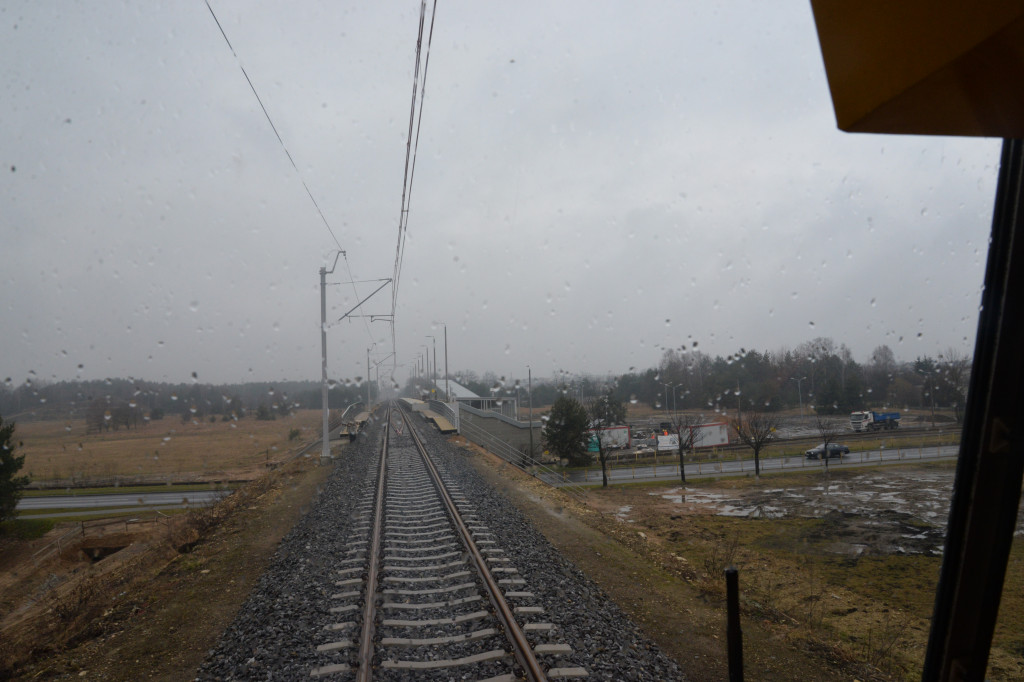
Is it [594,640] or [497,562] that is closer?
[594,640]

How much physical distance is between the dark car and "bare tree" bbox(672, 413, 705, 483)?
4428 millimetres

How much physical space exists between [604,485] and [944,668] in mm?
21887

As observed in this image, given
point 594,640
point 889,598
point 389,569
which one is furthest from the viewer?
point 889,598

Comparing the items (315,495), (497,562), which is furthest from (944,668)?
(315,495)

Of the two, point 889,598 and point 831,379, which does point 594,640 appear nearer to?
point 889,598

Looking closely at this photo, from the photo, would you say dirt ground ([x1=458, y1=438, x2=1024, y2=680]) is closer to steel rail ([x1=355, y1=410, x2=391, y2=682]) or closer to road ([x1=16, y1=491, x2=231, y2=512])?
steel rail ([x1=355, y1=410, x2=391, y2=682])

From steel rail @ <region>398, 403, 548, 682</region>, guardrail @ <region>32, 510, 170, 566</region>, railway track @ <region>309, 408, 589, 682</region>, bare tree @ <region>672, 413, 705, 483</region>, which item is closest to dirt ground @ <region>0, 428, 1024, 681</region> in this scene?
guardrail @ <region>32, 510, 170, 566</region>

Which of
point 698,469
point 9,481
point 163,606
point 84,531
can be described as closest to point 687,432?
point 698,469

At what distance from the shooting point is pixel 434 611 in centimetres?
541

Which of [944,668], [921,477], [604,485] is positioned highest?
[944,668]

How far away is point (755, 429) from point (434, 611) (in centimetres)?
1832

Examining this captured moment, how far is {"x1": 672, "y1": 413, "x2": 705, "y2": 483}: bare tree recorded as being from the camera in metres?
23.6

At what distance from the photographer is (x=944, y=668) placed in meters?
1.97

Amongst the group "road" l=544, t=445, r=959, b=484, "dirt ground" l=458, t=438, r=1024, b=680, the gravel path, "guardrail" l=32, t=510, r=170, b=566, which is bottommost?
"road" l=544, t=445, r=959, b=484
